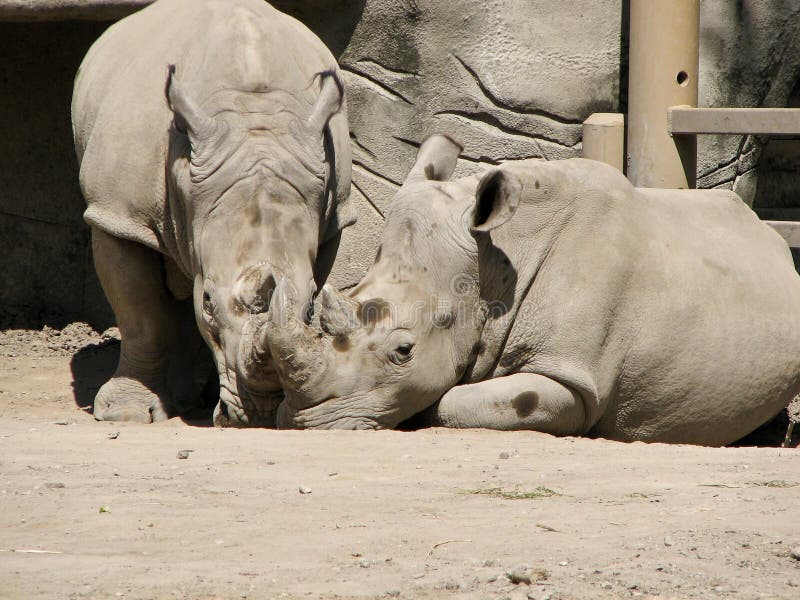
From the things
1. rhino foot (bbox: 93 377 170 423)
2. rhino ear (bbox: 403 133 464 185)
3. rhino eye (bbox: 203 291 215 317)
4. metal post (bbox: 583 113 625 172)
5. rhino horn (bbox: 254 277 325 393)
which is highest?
rhino ear (bbox: 403 133 464 185)

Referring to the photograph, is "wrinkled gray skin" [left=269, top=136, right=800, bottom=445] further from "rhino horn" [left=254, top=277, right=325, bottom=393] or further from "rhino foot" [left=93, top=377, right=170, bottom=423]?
"rhino foot" [left=93, top=377, right=170, bottom=423]

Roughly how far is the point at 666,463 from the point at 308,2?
4.70 meters

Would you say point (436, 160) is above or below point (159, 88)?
below

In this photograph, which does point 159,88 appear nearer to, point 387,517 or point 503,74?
point 503,74

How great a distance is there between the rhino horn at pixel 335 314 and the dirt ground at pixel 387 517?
19.0 inches

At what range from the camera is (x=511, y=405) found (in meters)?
5.74

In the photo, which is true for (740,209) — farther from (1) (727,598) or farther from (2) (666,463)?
(1) (727,598)

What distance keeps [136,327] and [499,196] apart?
2119 mm

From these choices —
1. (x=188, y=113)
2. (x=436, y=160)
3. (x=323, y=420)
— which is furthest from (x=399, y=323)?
(x=188, y=113)

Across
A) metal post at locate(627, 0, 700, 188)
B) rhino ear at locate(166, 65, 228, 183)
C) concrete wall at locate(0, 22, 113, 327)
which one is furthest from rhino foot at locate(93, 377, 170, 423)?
metal post at locate(627, 0, 700, 188)

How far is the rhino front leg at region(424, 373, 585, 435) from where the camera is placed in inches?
225

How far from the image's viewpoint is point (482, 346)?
598cm

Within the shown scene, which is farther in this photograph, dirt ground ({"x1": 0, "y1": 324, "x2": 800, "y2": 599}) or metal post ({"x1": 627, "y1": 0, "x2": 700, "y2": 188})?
metal post ({"x1": 627, "y1": 0, "x2": 700, "y2": 188})

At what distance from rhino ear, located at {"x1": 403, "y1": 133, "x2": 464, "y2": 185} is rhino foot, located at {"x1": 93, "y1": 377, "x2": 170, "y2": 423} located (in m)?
1.70
